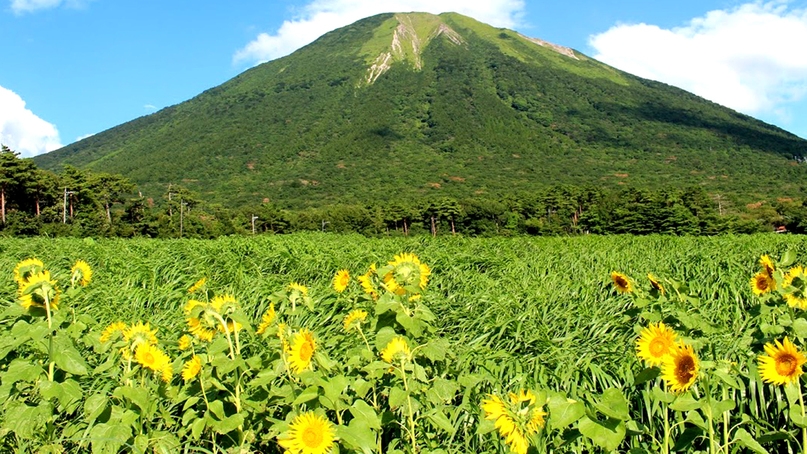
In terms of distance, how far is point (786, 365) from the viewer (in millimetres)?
1305

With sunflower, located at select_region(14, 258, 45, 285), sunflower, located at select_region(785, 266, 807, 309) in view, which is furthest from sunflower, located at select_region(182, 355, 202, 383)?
sunflower, located at select_region(785, 266, 807, 309)

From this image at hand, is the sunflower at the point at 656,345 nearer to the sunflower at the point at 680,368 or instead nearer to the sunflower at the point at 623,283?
the sunflower at the point at 680,368

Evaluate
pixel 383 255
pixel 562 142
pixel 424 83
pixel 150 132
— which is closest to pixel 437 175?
pixel 562 142

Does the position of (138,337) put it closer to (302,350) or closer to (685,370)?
(302,350)

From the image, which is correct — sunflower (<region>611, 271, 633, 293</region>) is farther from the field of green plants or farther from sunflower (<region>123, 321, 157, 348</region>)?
sunflower (<region>123, 321, 157, 348</region>)

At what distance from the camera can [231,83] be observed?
107062 mm

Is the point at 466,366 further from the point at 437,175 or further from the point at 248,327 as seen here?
the point at 437,175

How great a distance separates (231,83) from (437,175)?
55559 mm

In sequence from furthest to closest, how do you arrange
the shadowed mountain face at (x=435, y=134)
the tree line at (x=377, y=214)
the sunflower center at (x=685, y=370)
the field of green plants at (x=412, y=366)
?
the shadowed mountain face at (x=435, y=134)
the tree line at (x=377, y=214)
the field of green plants at (x=412, y=366)
the sunflower center at (x=685, y=370)

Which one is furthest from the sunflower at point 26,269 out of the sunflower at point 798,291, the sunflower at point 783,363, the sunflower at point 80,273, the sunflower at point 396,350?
the sunflower at point 798,291

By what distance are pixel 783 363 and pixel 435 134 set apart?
87.3 meters

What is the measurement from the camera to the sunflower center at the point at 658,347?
1.28m

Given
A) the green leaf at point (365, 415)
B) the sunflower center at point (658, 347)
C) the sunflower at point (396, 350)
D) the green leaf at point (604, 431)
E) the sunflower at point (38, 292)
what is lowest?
the green leaf at point (365, 415)

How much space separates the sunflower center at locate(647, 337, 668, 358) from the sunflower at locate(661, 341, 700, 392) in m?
0.02
